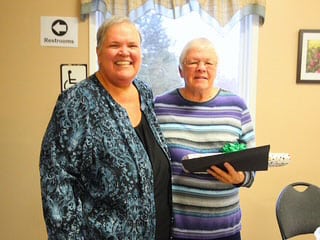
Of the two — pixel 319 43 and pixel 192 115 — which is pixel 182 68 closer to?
pixel 192 115

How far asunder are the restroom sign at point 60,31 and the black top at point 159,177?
3.53 feet

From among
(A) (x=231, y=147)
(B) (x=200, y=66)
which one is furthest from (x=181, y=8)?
(A) (x=231, y=147)

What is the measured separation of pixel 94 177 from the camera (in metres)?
1.10

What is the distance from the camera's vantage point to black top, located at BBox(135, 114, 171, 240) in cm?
123

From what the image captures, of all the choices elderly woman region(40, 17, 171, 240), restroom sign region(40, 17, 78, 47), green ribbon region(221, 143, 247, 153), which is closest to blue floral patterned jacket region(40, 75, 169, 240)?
elderly woman region(40, 17, 171, 240)

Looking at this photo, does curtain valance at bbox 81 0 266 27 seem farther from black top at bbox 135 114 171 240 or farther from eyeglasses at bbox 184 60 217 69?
black top at bbox 135 114 171 240

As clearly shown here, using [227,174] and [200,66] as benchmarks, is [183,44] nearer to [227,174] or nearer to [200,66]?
[200,66]

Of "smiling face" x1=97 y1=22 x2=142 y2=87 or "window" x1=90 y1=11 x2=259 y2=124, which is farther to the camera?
"window" x1=90 y1=11 x2=259 y2=124

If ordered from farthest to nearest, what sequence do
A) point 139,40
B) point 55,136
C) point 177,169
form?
point 177,169
point 139,40
point 55,136

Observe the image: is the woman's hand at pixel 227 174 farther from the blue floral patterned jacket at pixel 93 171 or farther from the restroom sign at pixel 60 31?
the restroom sign at pixel 60 31

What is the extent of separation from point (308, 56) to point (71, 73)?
1.48m

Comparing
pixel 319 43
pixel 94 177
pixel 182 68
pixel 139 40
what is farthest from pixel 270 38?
pixel 94 177

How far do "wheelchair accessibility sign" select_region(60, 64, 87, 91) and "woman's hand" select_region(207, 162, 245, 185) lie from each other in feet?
3.86

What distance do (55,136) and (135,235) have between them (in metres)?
0.42
